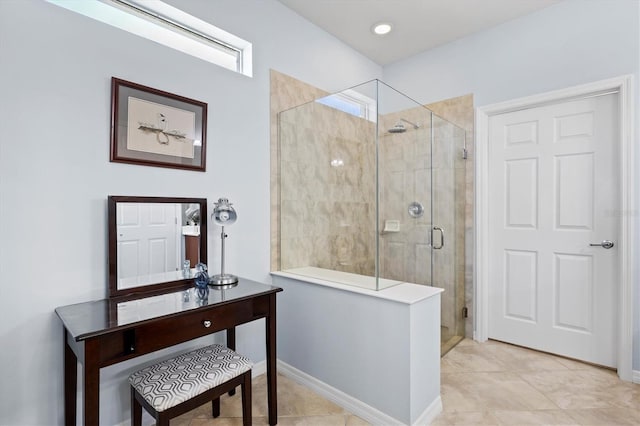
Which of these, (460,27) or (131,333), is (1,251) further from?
(460,27)

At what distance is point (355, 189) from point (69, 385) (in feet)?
6.42

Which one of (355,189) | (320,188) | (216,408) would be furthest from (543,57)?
(216,408)

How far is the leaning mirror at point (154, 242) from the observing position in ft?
5.39

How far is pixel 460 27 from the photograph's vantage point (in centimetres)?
280

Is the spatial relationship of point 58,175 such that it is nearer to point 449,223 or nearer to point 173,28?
point 173,28

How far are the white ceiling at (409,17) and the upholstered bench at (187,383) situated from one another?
8.08ft

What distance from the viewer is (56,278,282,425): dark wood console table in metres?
Answer: 1.18

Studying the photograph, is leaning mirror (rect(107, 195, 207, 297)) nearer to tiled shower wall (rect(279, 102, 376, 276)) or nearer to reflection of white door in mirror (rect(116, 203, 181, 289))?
reflection of white door in mirror (rect(116, 203, 181, 289))

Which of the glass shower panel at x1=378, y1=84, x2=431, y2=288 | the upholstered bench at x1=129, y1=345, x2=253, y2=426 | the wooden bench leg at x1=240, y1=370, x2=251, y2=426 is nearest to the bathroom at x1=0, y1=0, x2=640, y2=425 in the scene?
the glass shower panel at x1=378, y1=84, x2=431, y2=288

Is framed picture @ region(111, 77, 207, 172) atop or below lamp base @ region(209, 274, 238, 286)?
atop

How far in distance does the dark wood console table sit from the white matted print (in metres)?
0.79

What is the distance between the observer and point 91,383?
1.17 metres

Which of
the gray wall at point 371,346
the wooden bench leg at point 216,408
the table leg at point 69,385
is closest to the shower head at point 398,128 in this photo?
the gray wall at point 371,346

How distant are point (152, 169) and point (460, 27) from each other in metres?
2.70
